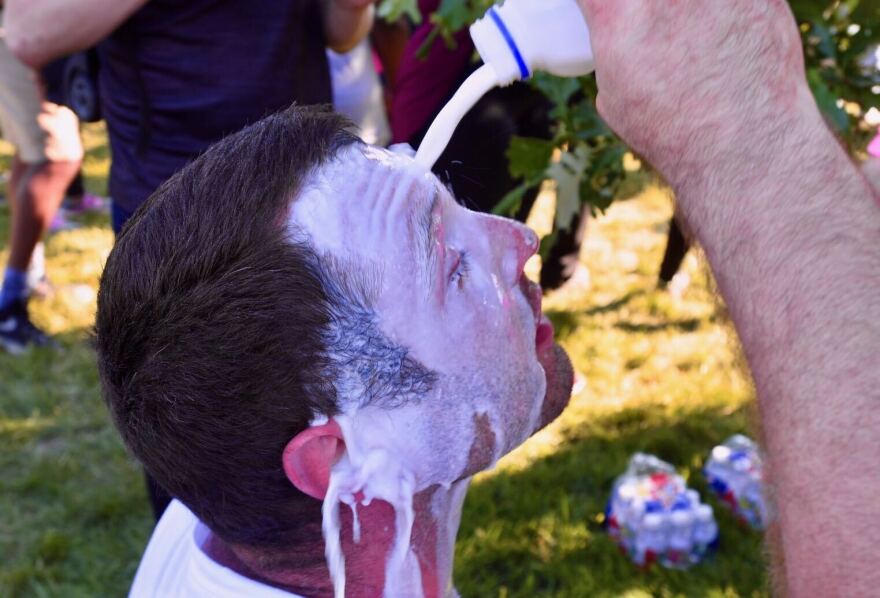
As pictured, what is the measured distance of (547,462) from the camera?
3.25m

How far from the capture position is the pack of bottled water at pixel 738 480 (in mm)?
2869

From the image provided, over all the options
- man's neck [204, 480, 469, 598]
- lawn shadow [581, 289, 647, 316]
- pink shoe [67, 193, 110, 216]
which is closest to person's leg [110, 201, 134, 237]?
man's neck [204, 480, 469, 598]

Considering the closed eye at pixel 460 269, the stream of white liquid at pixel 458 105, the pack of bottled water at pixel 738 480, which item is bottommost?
the pack of bottled water at pixel 738 480

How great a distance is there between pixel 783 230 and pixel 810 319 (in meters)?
0.09

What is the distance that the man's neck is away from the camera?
1307 mm

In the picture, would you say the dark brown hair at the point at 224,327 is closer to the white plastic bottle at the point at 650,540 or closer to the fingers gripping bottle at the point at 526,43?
the fingers gripping bottle at the point at 526,43

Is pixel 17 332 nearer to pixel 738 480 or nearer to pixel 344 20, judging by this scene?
pixel 344 20

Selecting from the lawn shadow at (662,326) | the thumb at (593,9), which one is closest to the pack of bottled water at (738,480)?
the lawn shadow at (662,326)

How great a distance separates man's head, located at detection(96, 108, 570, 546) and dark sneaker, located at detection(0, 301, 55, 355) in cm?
313

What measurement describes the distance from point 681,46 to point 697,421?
2.71 m

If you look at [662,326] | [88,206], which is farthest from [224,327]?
[88,206]

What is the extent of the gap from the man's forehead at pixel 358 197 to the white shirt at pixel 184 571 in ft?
1.78

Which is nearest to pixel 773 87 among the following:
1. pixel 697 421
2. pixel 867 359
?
pixel 867 359

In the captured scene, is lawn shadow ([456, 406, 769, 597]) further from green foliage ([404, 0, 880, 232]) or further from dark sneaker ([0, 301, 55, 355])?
dark sneaker ([0, 301, 55, 355])
